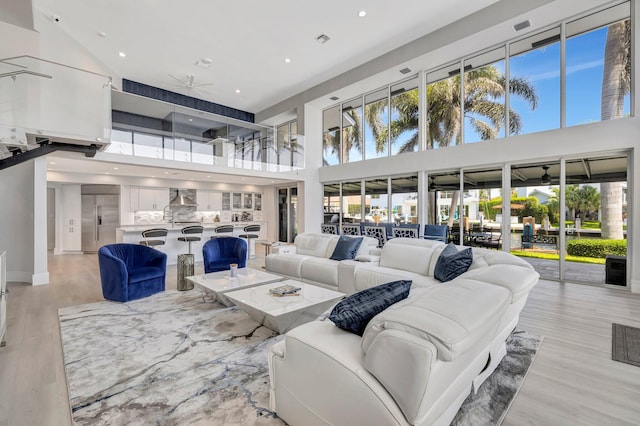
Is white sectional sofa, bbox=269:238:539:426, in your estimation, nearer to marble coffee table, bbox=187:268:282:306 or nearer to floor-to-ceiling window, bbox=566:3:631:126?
marble coffee table, bbox=187:268:282:306

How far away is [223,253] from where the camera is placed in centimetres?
576

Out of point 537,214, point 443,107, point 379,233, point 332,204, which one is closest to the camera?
point 537,214

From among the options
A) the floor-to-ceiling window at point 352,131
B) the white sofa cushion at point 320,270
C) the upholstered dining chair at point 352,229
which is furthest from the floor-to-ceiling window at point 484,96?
the white sofa cushion at point 320,270

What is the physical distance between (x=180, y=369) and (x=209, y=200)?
357 inches

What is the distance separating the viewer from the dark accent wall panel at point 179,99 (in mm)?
9023

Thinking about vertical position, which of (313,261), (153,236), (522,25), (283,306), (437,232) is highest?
(522,25)

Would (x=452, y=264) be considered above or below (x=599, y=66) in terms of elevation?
below

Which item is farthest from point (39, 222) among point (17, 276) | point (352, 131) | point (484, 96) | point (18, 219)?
point (484, 96)

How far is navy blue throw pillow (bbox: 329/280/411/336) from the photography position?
1771mm

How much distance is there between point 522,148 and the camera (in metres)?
6.11

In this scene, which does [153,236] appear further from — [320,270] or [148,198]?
[320,270]

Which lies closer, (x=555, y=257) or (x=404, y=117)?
(x=555, y=257)

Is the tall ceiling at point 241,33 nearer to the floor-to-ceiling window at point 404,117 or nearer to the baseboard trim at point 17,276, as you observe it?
the floor-to-ceiling window at point 404,117

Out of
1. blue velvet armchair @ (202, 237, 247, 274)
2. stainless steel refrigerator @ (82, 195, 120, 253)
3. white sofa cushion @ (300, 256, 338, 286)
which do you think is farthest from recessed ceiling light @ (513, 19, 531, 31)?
stainless steel refrigerator @ (82, 195, 120, 253)
